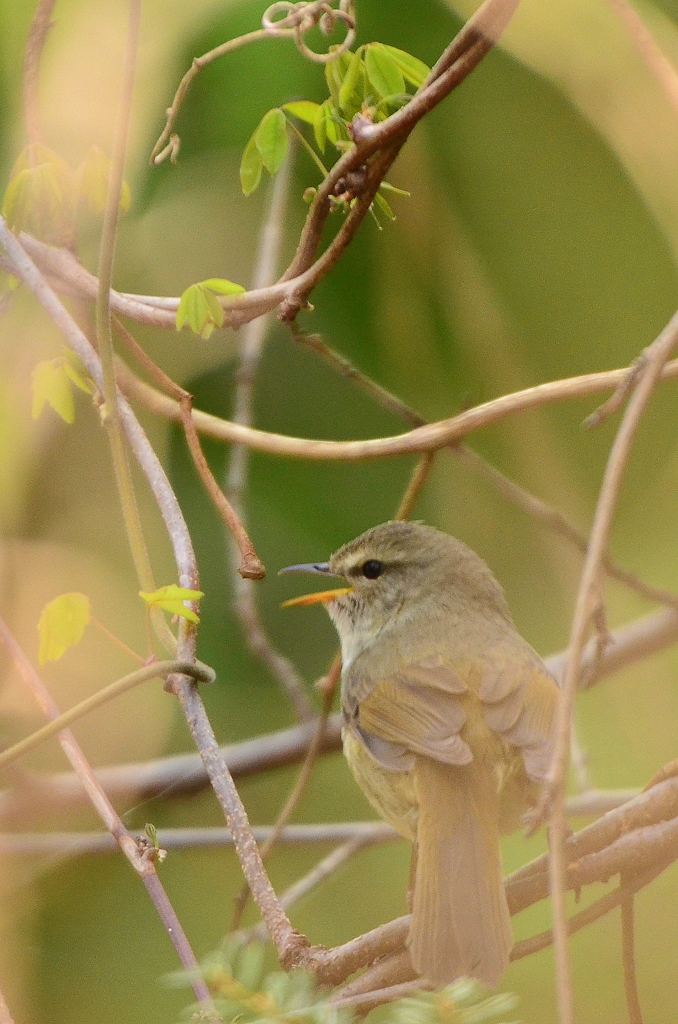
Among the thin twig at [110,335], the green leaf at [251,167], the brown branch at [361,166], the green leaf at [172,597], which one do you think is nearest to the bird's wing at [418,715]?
the thin twig at [110,335]

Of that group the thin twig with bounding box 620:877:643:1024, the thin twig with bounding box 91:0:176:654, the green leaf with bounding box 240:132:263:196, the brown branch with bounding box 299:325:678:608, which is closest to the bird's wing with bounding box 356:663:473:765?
the brown branch with bounding box 299:325:678:608

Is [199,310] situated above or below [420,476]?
above

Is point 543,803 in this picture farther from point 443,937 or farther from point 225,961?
point 443,937

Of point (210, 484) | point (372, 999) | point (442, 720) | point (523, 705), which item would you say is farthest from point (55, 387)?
point (372, 999)

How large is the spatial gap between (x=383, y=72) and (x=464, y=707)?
1.22 meters

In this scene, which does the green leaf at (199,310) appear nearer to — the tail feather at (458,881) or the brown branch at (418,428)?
the brown branch at (418,428)

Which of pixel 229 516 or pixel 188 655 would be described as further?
pixel 229 516

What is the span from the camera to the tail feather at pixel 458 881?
5.82ft

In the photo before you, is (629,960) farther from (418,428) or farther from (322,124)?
(322,124)

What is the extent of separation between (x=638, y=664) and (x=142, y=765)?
4.99 ft

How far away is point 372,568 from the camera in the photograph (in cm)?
296

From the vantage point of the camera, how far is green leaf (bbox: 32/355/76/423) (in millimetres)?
2102

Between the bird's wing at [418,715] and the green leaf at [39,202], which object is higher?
the green leaf at [39,202]

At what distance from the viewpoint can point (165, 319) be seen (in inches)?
86.7
